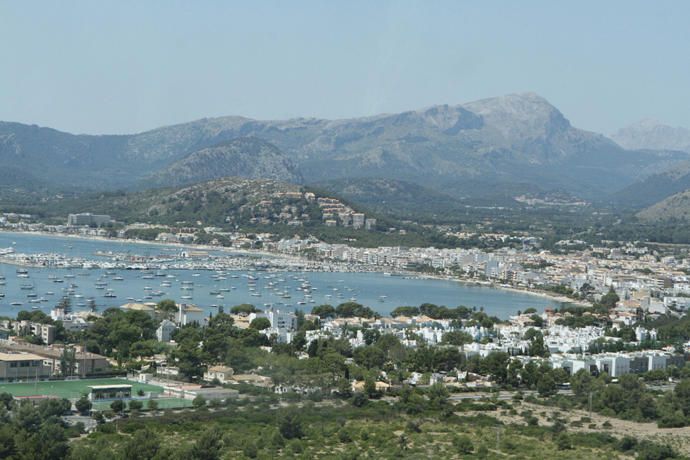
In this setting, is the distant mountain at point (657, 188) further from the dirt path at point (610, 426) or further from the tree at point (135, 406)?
the tree at point (135, 406)

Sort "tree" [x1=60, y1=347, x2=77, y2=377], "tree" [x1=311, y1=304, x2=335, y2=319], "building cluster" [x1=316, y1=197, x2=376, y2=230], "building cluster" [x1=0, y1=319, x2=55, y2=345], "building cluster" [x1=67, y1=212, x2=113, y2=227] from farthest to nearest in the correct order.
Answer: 1. "building cluster" [x1=316, y1=197, x2=376, y2=230]
2. "building cluster" [x1=67, y1=212, x2=113, y2=227]
3. "tree" [x1=311, y1=304, x2=335, y2=319]
4. "building cluster" [x1=0, y1=319, x2=55, y2=345]
5. "tree" [x1=60, y1=347, x2=77, y2=377]

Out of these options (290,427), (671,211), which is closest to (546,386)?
(290,427)

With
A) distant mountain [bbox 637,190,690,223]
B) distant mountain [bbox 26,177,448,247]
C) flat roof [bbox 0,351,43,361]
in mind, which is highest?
distant mountain [bbox 637,190,690,223]

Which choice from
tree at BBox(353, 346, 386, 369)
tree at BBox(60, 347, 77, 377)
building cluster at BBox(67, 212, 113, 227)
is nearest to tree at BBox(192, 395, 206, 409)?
tree at BBox(60, 347, 77, 377)

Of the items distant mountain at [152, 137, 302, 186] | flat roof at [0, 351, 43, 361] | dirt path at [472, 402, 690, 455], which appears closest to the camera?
dirt path at [472, 402, 690, 455]

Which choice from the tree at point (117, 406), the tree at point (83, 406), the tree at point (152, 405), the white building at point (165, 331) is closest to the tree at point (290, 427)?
the tree at point (152, 405)

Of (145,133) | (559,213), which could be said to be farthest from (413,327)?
(145,133)

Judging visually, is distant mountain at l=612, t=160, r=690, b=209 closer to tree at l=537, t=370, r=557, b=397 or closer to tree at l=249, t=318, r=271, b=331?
tree at l=249, t=318, r=271, b=331

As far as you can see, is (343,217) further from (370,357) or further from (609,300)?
(370,357)
